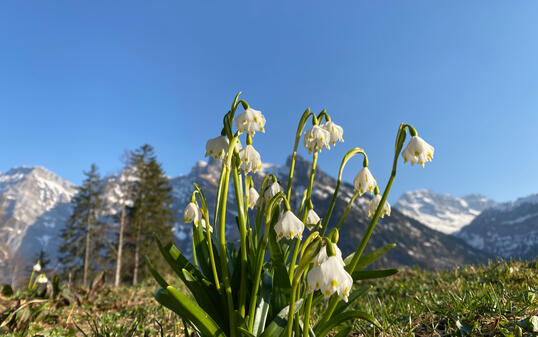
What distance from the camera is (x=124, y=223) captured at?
23.2 metres

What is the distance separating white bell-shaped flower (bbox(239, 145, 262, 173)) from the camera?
212cm

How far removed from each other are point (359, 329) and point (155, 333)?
173 cm

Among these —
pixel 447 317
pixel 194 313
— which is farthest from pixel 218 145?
pixel 447 317

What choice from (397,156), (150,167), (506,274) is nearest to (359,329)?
(397,156)

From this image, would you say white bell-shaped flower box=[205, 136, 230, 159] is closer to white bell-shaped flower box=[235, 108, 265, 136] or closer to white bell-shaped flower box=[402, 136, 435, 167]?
white bell-shaped flower box=[235, 108, 265, 136]

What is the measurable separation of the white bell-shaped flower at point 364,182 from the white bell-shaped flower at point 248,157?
2.15 ft

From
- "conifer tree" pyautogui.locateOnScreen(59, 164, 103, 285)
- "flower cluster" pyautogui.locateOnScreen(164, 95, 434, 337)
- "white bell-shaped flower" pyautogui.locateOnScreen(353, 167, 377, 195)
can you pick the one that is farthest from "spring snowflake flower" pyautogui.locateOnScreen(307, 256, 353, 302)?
"conifer tree" pyautogui.locateOnScreen(59, 164, 103, 285)

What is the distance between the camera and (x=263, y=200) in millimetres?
2166

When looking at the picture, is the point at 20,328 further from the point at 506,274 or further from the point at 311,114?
the point at 506,274

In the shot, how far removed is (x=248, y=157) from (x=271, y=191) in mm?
270

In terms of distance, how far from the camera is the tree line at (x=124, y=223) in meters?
22.0

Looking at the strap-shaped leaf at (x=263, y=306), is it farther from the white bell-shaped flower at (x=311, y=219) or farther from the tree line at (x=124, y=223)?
the tree line at (x=124, y=223)

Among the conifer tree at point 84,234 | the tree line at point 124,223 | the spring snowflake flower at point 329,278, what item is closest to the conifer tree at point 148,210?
the tree line at point 124,223

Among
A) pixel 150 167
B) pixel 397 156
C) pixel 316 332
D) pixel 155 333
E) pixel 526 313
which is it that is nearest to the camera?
pixel 397 156
